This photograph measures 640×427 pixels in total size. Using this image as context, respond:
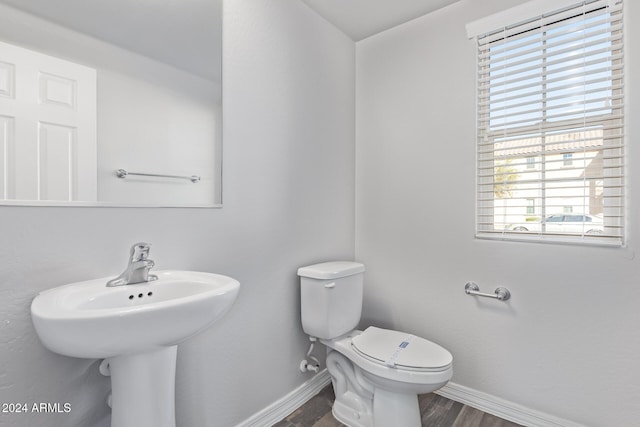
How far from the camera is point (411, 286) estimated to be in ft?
6.31

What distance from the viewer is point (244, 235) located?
1.47 meters

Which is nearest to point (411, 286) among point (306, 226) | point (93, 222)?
point (306, 226)

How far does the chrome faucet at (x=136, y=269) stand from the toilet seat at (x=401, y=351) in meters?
1.01

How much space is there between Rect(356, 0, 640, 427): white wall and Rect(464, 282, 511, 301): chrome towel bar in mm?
33

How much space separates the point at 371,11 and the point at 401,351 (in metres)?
1.89

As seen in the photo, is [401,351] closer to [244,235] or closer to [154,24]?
[244,235]

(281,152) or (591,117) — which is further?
(281,152)

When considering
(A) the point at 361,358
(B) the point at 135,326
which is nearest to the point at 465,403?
(A) the point at 361,358

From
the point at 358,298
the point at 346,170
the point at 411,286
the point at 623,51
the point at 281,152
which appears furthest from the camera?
the point at 346,170

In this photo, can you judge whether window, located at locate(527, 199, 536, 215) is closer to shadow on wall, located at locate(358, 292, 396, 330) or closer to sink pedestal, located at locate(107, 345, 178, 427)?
shadow on wall, located at locate(358, 292, 396, 330)

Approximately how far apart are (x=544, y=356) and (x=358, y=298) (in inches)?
37.1

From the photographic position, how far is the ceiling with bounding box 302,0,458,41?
177 cm

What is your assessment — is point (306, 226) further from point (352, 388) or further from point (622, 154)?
point (622, 154)

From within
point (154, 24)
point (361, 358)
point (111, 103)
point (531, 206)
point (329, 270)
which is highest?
point (154, 24)
